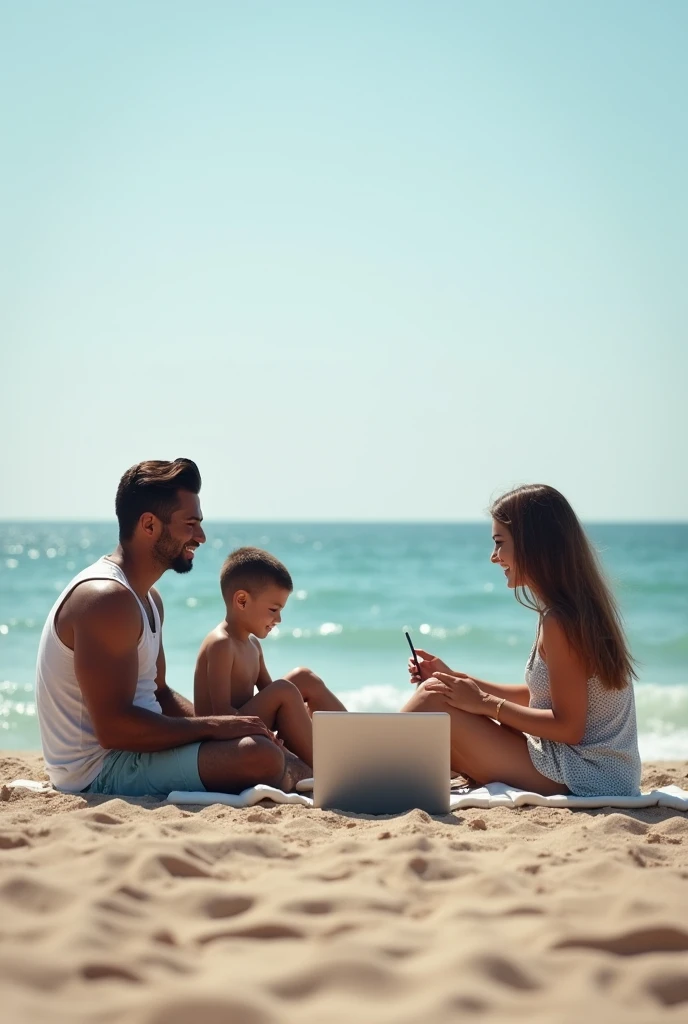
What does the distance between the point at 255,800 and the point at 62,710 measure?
86 centimetres

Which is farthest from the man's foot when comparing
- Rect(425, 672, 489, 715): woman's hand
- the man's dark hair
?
the man's dark hair

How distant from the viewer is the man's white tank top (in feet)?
14.1

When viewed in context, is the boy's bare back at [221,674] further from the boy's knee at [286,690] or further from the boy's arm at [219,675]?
the boy's knee at [286,690]

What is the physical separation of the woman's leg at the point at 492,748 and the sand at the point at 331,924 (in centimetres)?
101

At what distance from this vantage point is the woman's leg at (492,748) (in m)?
4.58

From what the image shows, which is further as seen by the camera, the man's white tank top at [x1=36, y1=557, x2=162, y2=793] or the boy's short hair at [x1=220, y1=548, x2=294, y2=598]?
the boy's short hair at [x1=220, y1=548, x2=294, y2=598]

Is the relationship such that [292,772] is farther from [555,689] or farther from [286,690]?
[555,689]

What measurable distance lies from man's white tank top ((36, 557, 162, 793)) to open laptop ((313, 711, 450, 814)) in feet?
2.63

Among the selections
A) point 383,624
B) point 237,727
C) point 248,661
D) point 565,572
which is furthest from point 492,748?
point 383,624

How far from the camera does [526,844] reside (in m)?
3.41

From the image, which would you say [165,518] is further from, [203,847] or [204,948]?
[204,948]

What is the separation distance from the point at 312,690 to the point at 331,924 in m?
2.75

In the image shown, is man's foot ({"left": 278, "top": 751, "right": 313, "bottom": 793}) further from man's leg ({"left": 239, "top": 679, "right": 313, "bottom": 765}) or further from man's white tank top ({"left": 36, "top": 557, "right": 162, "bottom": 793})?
man's white tank top ({"left": 36, "top": 557, "right": 162, "bottom": 793})

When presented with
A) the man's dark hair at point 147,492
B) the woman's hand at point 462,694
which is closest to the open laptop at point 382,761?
the woman's hand at point 462,694
